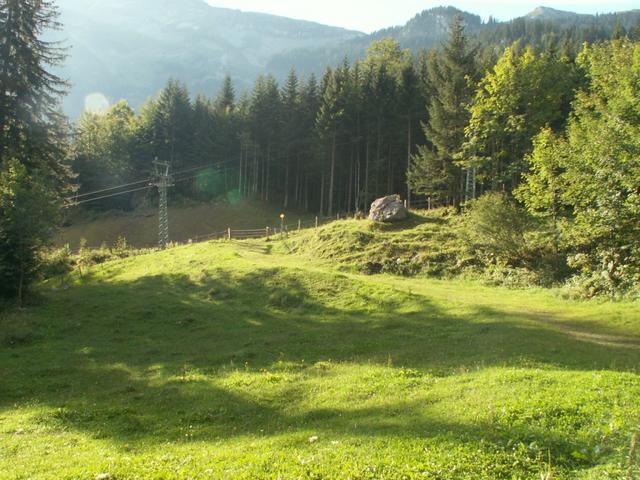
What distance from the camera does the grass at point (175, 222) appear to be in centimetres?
6116

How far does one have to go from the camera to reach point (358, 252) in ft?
107

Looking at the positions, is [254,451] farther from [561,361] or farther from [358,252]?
[358,252]

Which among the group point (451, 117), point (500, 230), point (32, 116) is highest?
point (451, 117)

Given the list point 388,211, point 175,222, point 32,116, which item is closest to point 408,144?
point 388,211

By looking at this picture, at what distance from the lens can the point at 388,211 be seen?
122 feet

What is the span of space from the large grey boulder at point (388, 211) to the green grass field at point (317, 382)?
1131 cm

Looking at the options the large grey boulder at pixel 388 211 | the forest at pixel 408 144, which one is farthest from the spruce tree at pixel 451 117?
the large grey boulder at pixel 388 211

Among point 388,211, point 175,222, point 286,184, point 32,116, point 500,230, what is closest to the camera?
point 500,230

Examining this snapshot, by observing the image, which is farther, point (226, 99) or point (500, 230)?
point (226, 99)

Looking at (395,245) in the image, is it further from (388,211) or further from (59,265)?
(59,265)

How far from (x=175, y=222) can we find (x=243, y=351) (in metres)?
52.4

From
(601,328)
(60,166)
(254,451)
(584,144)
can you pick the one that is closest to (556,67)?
(584,144)

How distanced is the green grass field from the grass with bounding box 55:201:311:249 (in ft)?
116

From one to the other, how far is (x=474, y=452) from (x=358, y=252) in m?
25.3
